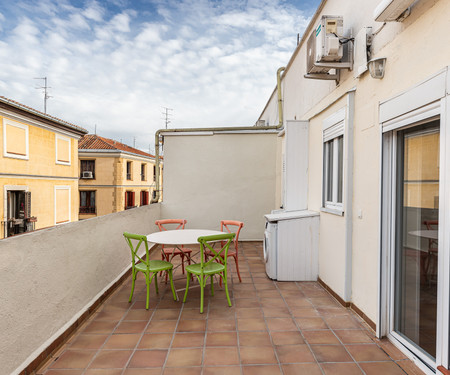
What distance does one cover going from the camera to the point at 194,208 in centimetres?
752

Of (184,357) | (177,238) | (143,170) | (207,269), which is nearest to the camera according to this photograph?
Result: (184,357)

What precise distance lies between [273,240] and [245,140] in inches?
143

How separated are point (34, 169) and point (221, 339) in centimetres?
1391

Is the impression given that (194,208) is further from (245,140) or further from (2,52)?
(2,52)

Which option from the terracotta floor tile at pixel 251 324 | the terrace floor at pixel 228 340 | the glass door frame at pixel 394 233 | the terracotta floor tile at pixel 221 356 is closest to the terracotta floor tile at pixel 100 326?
the terrace floor at pixel 228 340

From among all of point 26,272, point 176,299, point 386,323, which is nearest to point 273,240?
point 176,299

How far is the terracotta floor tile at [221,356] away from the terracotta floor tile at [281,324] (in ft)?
1.86

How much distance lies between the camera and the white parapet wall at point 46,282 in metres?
1.97

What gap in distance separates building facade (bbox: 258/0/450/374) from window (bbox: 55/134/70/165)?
576 inches

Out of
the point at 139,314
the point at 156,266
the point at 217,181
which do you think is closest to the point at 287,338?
the point at 139,314

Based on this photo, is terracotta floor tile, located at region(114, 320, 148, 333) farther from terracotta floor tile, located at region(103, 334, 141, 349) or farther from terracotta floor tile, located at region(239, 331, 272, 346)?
terracotta floor tile, located at region(239, 331, 272, 346)

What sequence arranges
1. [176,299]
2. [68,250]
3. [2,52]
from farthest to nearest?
[2,52]
[176,299]
[68,250]

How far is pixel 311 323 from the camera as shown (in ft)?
9.94

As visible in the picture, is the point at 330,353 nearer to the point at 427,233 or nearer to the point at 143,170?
the point at 427,233
